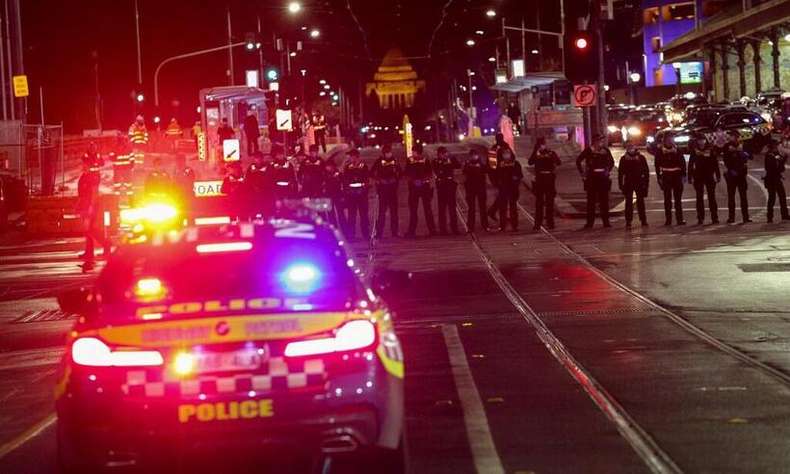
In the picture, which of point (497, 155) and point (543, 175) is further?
point (497, 155)

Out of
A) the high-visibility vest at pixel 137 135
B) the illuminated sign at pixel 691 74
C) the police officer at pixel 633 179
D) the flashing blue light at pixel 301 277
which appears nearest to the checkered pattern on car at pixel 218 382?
the flashing blue light at pixel 301 277

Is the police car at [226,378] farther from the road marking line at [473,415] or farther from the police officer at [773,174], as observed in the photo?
the police officer at [773,174]

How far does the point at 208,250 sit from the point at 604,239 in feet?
58.3

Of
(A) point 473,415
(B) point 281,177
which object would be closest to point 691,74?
(B) point 281,177

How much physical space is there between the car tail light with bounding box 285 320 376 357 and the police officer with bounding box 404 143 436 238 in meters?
20.7

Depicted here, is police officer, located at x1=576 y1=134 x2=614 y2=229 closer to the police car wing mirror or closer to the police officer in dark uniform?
the police officer in dark uniform

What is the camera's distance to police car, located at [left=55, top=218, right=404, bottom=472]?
6.51m

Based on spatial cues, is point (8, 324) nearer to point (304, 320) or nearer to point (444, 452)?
point (444, 452)

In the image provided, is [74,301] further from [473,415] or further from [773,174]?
[773,174]

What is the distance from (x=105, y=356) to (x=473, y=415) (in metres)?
3.32

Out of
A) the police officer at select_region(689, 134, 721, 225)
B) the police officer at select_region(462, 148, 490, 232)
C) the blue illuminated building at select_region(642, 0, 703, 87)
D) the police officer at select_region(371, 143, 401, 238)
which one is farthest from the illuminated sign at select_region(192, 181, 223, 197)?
the blue illuminated building at select_region(642, 0, 703, 87)

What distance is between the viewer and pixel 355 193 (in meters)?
27.5

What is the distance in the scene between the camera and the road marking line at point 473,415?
7.79 meters

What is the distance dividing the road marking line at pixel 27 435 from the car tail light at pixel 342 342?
3.08 meters
